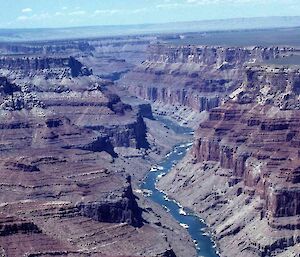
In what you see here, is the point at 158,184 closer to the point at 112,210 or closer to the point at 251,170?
the point at 251,170

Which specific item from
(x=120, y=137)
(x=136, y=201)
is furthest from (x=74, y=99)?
(x=136, y=201)

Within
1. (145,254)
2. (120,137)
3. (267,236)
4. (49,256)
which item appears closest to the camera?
(49,256)

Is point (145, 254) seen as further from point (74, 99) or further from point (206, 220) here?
point (74, 99)

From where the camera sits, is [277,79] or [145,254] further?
[277,79]

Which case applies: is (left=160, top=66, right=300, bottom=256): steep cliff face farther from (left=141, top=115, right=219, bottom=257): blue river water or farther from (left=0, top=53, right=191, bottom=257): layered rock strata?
(left=0, top=53, right=191, bottom=257): layered rock strata

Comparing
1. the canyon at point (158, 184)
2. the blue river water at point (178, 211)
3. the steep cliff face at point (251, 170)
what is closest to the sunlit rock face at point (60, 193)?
the canyon at point (158, 184)

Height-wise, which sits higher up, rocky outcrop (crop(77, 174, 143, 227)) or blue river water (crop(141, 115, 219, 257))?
rocky outcrop (crop(77, 174, 143, 227))

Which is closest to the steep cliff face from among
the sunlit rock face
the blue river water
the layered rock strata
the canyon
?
the canyon
